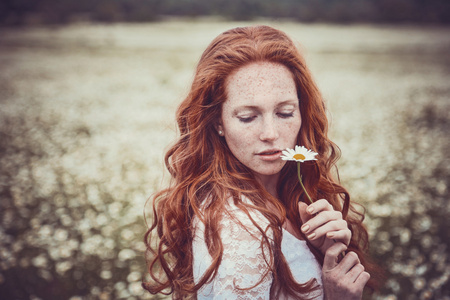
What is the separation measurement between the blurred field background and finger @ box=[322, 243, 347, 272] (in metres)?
1.01

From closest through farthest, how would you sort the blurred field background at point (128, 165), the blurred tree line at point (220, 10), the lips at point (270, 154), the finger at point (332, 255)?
the finger at point (332, 255) < the lips at point (270, 154) < the blurred field background at point (128, 165) < the blurred tree line at point (220, 10)

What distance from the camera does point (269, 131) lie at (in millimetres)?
1614

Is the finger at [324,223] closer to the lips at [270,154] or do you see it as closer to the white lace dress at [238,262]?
the white lace dress at [238,262]

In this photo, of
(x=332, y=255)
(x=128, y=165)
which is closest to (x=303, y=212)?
(x=332, y=255)

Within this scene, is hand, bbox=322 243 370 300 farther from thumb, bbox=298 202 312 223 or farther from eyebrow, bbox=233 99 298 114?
eyebrow, bbox=233 99 298 114

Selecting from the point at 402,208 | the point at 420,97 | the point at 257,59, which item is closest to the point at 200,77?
the point at 257,59

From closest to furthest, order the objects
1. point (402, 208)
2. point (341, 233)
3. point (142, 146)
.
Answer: point (341, 233), point (402, 208), point (142, 146)

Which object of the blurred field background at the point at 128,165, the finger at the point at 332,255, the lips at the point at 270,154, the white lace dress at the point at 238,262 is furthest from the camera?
the blurred field background at the point at 128,165

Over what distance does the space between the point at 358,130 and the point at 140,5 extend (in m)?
23.3

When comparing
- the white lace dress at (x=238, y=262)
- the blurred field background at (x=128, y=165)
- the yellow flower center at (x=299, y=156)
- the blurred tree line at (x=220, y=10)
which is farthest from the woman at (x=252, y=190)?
the blurred tree line at (x=220, y=10)

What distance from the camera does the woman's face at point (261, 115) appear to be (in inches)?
64.6

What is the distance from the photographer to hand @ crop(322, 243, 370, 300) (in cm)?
159

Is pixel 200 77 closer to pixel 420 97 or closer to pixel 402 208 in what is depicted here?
pixel 402 208

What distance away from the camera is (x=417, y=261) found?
167 inches
